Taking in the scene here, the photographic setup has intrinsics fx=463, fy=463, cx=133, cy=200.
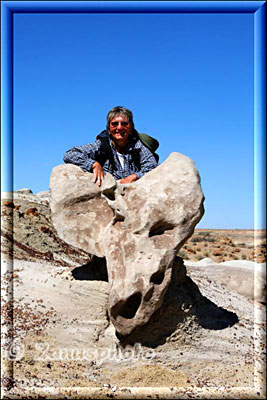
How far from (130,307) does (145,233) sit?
37.5 inches

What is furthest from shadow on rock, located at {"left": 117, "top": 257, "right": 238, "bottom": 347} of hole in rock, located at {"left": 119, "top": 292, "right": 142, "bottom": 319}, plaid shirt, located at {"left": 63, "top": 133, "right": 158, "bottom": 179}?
plaid shirt, located at {"left": 63, "top": 133, "right": 158, "bottom": 179}

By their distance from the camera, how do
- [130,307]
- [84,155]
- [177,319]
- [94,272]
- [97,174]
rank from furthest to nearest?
[94,272], [84,155], [97,174], [177,319], [130,307]

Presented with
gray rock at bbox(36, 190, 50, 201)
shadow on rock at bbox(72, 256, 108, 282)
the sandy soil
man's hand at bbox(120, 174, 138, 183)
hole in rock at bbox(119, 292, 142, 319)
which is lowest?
the sandy soil

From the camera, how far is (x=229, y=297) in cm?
921

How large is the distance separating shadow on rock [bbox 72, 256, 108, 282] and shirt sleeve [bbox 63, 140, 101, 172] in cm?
136

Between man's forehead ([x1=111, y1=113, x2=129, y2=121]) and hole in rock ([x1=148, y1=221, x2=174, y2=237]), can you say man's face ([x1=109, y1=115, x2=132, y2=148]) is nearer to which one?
man's forehead ([x1=111, y1=113, x2=129, y2=121])

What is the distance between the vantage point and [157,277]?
5.64 metres

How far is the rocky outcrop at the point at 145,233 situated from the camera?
555cm

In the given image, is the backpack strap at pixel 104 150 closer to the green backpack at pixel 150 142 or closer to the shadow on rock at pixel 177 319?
the green backpack at pixel 150 142

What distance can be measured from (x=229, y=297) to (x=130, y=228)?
4313 millimetres

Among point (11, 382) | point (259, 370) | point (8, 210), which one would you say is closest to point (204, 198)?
point (259, 370)

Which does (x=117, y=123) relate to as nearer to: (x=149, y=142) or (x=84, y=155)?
(x=84, y=155)

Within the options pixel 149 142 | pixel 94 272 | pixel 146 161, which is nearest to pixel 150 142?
pixel 149 142

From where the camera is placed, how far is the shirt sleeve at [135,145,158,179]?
21.2ft
